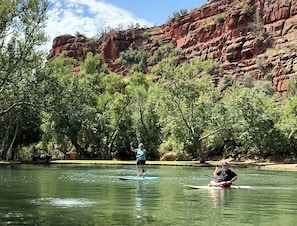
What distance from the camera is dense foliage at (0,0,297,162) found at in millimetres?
32469

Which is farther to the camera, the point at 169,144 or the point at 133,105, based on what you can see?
the point at 133,105

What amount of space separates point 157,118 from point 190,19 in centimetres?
9301

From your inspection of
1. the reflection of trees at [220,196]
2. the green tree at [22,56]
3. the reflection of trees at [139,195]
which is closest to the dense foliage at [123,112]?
the green tree at [22,56]

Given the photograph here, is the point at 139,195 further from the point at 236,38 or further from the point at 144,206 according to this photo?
the point at 236,38

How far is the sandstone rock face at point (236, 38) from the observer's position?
112 meters

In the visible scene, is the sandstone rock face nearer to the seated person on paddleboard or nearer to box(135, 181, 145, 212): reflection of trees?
the seated person on paddleboard

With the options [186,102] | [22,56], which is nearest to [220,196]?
[22,56]

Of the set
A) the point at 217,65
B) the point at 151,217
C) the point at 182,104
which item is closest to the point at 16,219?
the point at 151,217

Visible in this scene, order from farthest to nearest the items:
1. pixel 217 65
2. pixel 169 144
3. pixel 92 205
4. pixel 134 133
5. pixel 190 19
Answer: pixel 190 19, pixel 217 65, pixel 134 133, pixel 169 144, pixel 92 205

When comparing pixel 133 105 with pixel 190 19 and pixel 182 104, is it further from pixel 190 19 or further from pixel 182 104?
pixel 190 19

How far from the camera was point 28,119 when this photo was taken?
57.8 metres

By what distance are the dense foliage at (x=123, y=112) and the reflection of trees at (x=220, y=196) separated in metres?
9.99

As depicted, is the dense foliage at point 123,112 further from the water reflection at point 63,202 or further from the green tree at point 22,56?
the water reflection at point 63,202

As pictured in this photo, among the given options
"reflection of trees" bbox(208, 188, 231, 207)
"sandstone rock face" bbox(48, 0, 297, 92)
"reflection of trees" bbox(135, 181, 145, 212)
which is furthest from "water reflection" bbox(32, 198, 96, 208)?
"sandstone rock face" bbox(48, 0, 297, 92)
